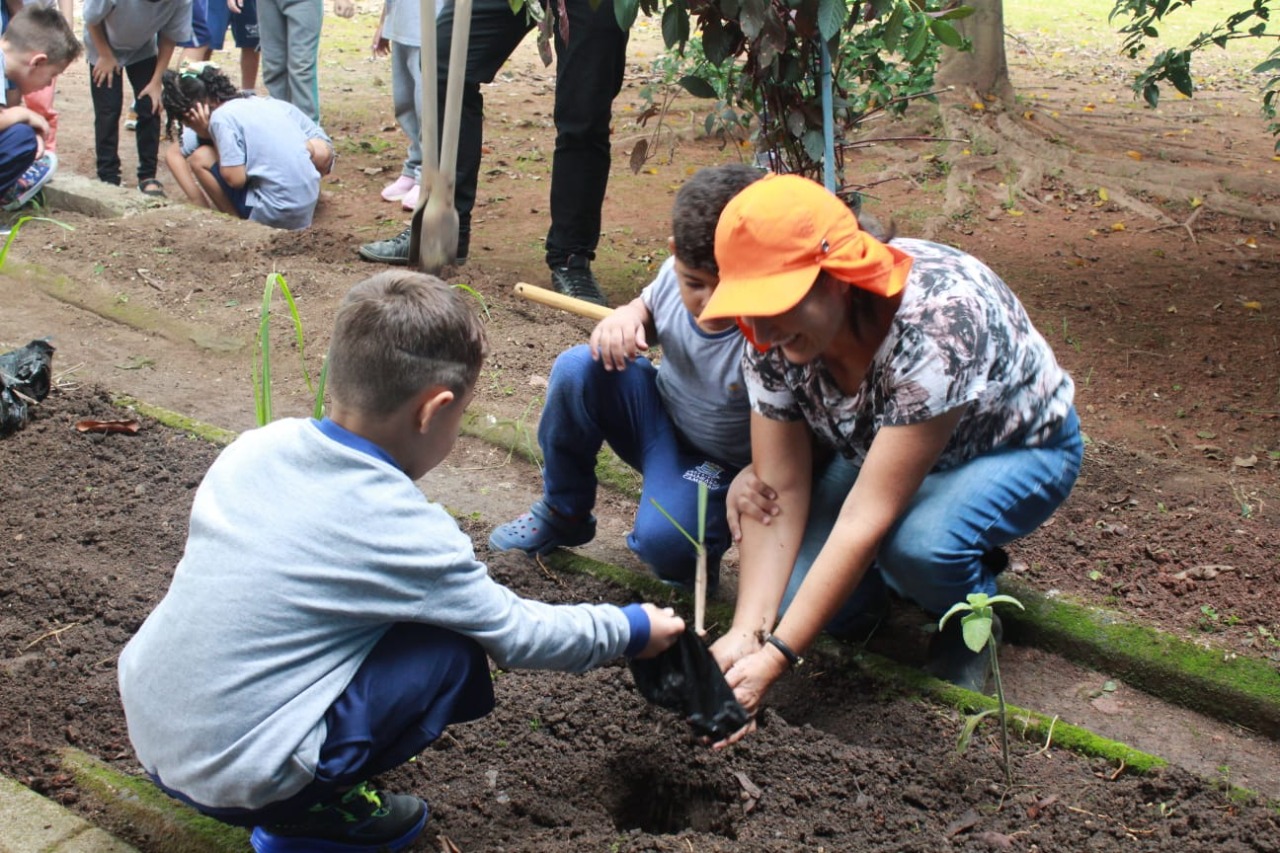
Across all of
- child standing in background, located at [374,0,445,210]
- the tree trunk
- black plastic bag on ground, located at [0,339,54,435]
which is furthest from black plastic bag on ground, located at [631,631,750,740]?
the tree trunk

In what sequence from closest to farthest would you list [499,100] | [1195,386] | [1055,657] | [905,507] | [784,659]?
[784,659] → [905,507] → [1055,657] → [1195,386] → [499,100]

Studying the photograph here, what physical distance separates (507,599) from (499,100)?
25.0 feet

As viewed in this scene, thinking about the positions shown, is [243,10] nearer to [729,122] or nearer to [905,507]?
[729,122]

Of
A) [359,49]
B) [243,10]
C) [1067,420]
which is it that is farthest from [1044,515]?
Answer: [359,49]

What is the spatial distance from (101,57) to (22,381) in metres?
3.44

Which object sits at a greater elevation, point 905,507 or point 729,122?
point 729,122

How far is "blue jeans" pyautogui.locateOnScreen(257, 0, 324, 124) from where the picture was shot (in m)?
6.73

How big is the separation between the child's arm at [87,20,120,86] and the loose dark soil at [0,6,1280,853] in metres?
1.08

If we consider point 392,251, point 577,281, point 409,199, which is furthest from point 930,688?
point 409,199

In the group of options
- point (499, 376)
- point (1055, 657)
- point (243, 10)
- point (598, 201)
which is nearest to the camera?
point (1055, 657)

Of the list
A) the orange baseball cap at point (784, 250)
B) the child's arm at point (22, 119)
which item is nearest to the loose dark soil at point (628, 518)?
the child's arm at point (22, 119)

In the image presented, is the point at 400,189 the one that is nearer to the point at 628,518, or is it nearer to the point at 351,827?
the point at 628,518

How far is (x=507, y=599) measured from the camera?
187 centimetres

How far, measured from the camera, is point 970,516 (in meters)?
2.42
